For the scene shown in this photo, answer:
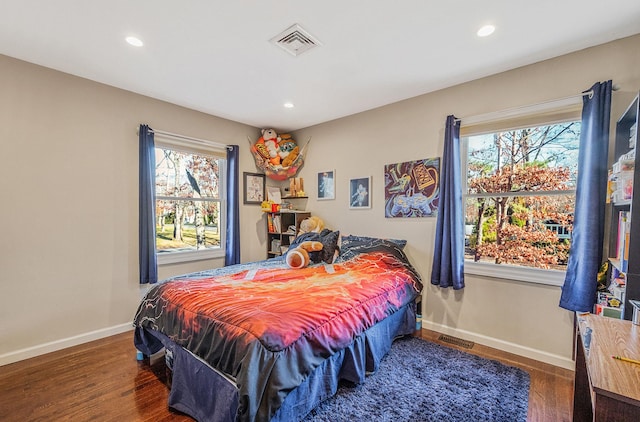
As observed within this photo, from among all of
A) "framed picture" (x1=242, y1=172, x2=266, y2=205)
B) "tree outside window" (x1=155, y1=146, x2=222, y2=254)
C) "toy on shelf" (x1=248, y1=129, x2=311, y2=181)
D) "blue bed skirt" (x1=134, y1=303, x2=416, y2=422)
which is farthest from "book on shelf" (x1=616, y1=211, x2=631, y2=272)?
"tree outside window" (x1=155, y1=146, x2=222, y2=254)

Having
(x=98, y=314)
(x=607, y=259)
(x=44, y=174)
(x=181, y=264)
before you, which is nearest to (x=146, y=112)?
(x=44, y=174)

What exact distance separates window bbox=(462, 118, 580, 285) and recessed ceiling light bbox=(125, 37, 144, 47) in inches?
112

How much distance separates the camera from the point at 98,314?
2.78 m

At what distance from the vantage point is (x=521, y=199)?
8.27ft

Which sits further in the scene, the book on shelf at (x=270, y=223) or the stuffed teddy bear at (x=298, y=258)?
the book on shelf at (x=270, y=223)

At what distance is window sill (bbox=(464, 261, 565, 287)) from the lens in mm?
2292

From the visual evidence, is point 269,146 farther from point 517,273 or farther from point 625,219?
point 625,219

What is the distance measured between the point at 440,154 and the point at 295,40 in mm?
1757

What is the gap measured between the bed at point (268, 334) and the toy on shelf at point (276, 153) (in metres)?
1.88

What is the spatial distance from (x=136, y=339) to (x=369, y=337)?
6.07ft

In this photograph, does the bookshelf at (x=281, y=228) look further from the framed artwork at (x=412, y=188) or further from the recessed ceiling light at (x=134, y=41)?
the recessed ceiling light at (x=134, y=41)

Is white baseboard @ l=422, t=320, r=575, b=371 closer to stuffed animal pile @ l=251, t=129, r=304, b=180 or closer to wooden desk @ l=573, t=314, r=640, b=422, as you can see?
wooden desk @ l=573, t=314, r=640, b=422

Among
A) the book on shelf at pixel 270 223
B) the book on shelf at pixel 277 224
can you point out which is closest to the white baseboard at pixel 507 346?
the book on shelf at pixel 277 224

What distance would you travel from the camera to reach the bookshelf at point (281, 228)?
13.1 feet
